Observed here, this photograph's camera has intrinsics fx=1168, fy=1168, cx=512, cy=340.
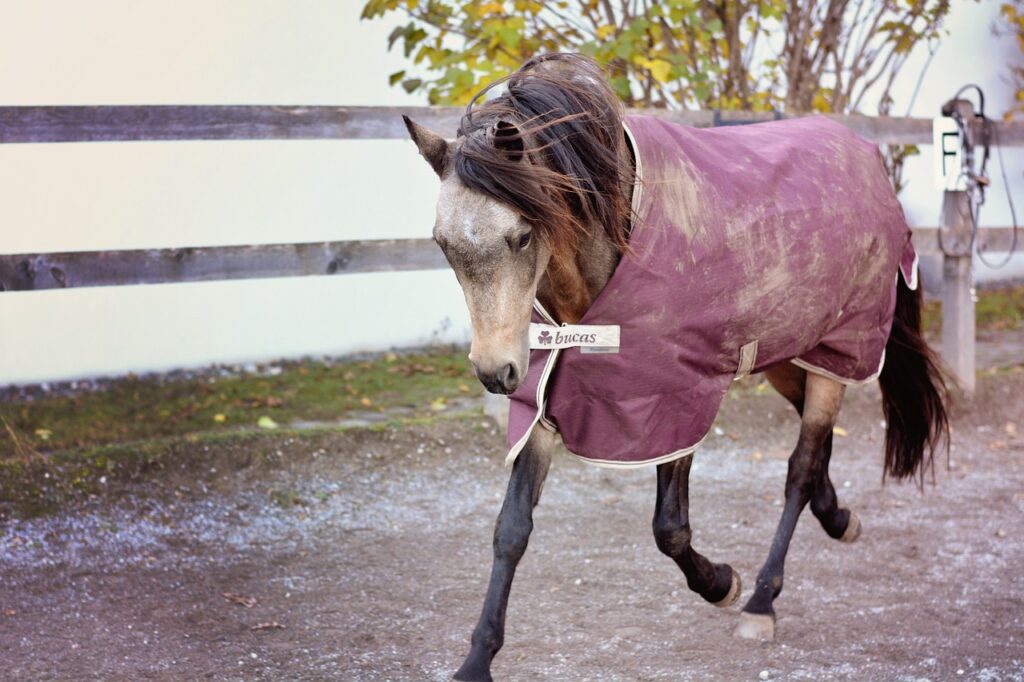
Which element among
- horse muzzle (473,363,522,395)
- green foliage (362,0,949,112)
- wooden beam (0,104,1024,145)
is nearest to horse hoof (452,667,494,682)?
horse muzzle (473,363,522,395)

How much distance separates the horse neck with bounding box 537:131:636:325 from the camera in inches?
120

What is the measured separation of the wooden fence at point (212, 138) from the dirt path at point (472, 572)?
2.82 feet

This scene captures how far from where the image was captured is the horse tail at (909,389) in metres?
4.64

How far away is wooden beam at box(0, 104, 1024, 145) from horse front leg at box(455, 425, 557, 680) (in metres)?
2.67

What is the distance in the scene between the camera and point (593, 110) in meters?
3.01

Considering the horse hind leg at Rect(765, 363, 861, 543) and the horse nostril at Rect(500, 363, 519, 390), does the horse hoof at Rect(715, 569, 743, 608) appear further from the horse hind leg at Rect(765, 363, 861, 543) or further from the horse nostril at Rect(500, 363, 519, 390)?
the horse nostril at Rect(500, 363, 519, 390)

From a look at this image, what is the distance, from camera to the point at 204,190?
704 cm

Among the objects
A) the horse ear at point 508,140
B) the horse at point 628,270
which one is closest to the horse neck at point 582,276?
the horse at point 628,270

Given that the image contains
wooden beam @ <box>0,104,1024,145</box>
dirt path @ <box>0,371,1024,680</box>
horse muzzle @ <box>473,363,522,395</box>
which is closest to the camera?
horse muzzle @ <box>473,363,522,395</box>

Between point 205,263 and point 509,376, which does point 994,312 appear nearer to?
point 205,263

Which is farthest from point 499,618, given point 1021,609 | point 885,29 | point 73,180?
point 885,29

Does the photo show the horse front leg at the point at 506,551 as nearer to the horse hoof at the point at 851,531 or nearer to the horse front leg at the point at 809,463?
the horse front leg at the point at 809,463

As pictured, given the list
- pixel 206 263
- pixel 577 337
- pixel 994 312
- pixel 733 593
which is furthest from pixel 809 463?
pixel 994 312

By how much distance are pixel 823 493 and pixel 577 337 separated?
1.68 metres
